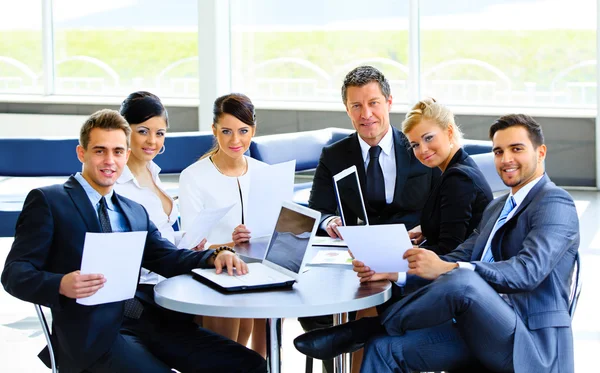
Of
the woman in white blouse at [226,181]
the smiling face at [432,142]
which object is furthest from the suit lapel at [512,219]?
the woman in white blouse at [226,181]

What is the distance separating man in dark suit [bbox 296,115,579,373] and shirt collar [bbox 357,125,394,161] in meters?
1.00

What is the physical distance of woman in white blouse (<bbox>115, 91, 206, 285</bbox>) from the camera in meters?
3.69

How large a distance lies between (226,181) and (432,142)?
3.15 feet

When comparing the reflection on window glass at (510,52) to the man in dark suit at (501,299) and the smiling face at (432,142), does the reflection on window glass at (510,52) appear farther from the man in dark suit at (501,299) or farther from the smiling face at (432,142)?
the man in dark suit at (501,299)

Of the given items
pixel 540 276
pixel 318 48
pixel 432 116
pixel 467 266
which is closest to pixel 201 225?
pixel 432 116

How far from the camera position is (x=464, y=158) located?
11.3ft

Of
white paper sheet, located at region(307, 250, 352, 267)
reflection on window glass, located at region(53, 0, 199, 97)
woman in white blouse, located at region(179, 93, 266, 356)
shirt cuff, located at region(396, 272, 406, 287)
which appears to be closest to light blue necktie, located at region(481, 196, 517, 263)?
shirt cuff, located at region(396, 272, 406, 287)

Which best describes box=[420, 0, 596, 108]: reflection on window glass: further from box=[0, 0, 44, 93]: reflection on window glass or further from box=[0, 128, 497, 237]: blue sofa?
box=[0, 0, 44, 93]: reflection on window glass

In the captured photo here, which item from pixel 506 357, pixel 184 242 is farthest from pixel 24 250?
pixel 506 357

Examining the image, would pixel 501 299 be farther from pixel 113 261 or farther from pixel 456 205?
pixel 113 261

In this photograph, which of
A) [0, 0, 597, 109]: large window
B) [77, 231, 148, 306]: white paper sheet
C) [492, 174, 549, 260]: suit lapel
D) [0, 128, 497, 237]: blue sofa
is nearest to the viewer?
[77, 231, 148, 306]: white paper sheet

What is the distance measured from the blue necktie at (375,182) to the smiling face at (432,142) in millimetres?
452

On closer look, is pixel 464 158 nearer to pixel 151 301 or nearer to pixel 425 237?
pixel 425 237

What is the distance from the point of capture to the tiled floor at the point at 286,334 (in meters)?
4.41
